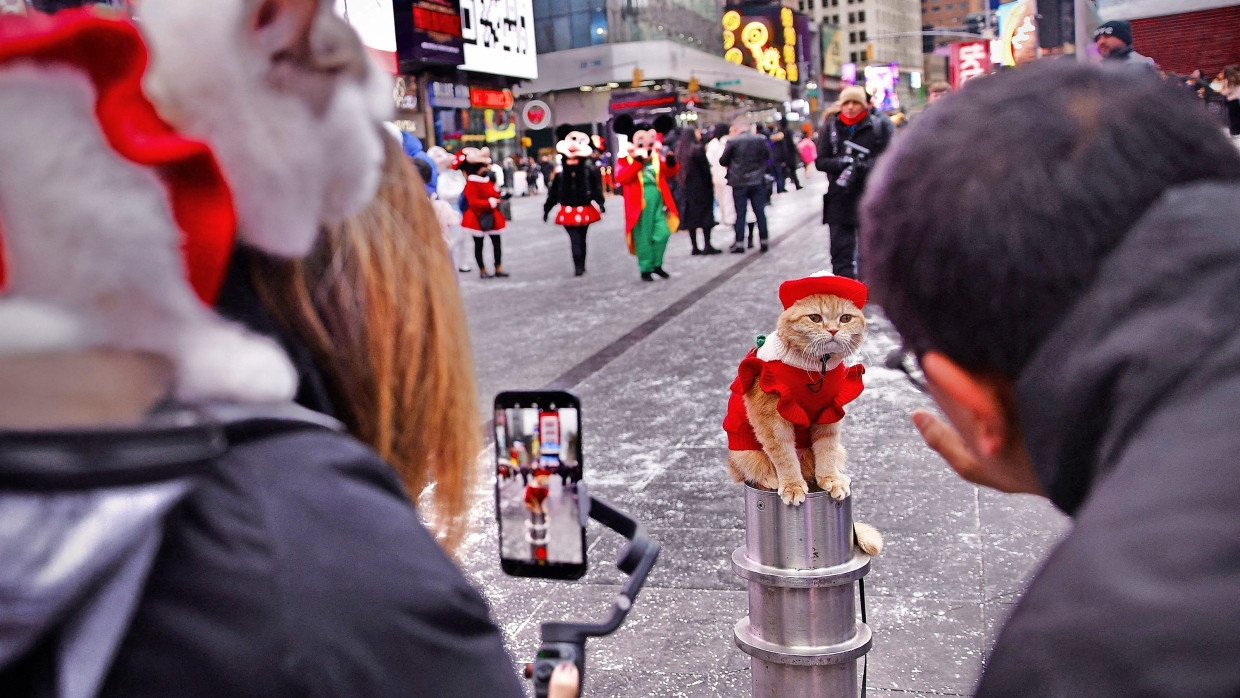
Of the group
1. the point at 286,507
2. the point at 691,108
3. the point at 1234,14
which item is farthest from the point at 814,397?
the point at 691,108

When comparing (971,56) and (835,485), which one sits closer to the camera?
(835,485)

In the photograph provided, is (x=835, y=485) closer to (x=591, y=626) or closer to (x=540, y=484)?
(x=540, y=484)

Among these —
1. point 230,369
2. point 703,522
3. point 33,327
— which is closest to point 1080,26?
point 703,522

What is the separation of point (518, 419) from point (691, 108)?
43775 mm

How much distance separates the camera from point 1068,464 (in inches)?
34.1

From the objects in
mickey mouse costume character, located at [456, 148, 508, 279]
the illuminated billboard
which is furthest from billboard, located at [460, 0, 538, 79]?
the illuminated billboard

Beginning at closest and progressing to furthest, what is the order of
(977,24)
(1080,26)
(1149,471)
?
(1149,471), (1080,26), (977,24)

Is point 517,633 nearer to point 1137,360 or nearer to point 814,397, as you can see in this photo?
point 814,397

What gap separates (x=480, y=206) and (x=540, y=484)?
42.2ft

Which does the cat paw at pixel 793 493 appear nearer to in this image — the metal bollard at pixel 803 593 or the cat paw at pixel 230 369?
the metal bollard at pixel 803 593

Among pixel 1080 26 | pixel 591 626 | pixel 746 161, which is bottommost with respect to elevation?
pixel 591 626

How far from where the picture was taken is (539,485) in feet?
4.69

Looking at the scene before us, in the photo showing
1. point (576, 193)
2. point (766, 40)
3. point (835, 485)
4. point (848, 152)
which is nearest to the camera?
point (835, 485)

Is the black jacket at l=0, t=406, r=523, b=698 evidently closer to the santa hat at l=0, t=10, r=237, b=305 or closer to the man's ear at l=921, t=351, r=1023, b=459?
the santa hat at l=0, t=10, r=237, b=305
